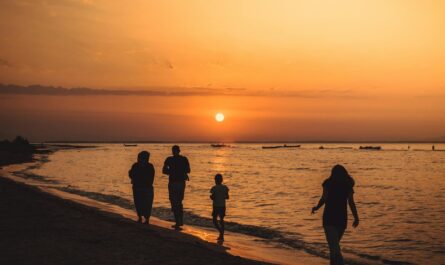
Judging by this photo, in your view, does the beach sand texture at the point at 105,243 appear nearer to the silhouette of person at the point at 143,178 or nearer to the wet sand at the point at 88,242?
the wet sand at the point at 88,242

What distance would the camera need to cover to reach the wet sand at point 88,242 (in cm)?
897

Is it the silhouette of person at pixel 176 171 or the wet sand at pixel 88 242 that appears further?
the silhouette of person at pixel 176 171

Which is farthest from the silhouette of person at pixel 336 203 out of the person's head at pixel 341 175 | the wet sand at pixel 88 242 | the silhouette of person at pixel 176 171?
the silhouette of person at pixel 176 171

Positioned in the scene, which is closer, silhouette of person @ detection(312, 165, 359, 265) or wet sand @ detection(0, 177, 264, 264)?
silhouette of person @ detection(312, 165, 359, 265)

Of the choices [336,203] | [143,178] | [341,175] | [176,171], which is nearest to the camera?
[341,175]

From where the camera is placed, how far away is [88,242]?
10492 mm

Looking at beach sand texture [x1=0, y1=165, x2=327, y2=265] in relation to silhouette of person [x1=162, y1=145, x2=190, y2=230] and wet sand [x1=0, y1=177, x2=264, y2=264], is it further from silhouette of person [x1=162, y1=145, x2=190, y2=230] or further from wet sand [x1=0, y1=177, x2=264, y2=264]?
silhouette of person [x1=162, y1=145, x2=190, y2=230]

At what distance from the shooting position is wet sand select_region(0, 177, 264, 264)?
8969mm

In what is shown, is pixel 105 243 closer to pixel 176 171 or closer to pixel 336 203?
pixel 176 171

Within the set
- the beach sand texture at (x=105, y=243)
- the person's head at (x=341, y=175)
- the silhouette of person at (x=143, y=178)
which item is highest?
the person's head at (x=341, y=175)

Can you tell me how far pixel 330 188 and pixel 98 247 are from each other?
5263 millimetres

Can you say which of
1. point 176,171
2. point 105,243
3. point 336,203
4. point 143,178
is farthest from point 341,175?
point 143,178

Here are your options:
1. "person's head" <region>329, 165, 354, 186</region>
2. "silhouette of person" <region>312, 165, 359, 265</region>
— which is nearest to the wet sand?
"silhouette of person" <region>312, 165, 359, 265</region>

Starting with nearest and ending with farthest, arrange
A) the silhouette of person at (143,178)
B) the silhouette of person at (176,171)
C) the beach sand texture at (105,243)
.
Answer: the beach sand texture at (105,243) < the silhouette of person at (176,171) < the silhouette of person at (143,178)
